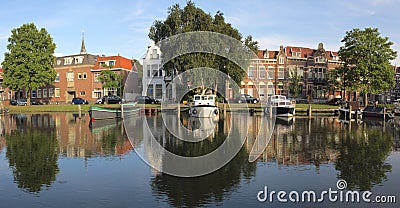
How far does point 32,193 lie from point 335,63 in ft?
253

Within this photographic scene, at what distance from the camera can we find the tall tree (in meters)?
56.1

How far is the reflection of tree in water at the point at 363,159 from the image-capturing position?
45.6 ft

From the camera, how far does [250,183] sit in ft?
43.2

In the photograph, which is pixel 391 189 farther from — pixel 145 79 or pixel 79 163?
pixel 145 79

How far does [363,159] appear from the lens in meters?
17.9

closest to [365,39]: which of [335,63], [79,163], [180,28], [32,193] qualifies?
[335,63]

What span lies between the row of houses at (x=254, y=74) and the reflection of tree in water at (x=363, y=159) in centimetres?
4609

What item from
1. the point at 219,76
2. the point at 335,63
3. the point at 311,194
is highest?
the point at 335,63

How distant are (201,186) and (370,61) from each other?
54.0 m

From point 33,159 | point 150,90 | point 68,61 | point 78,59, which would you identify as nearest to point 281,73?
point 150,90

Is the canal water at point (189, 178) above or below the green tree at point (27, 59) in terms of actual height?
below

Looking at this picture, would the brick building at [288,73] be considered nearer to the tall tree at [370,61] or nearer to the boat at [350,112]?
the tall tree at [370,61]

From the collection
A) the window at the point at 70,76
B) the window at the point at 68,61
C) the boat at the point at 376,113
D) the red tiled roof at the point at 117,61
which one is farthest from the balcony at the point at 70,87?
the boat at the point at 376,113

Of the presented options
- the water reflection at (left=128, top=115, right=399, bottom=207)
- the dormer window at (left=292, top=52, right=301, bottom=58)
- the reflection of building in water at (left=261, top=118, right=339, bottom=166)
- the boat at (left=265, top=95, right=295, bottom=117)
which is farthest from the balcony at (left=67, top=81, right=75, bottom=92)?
the reflection of building in water at (left=261, top=118, right=339, bottom=166)
